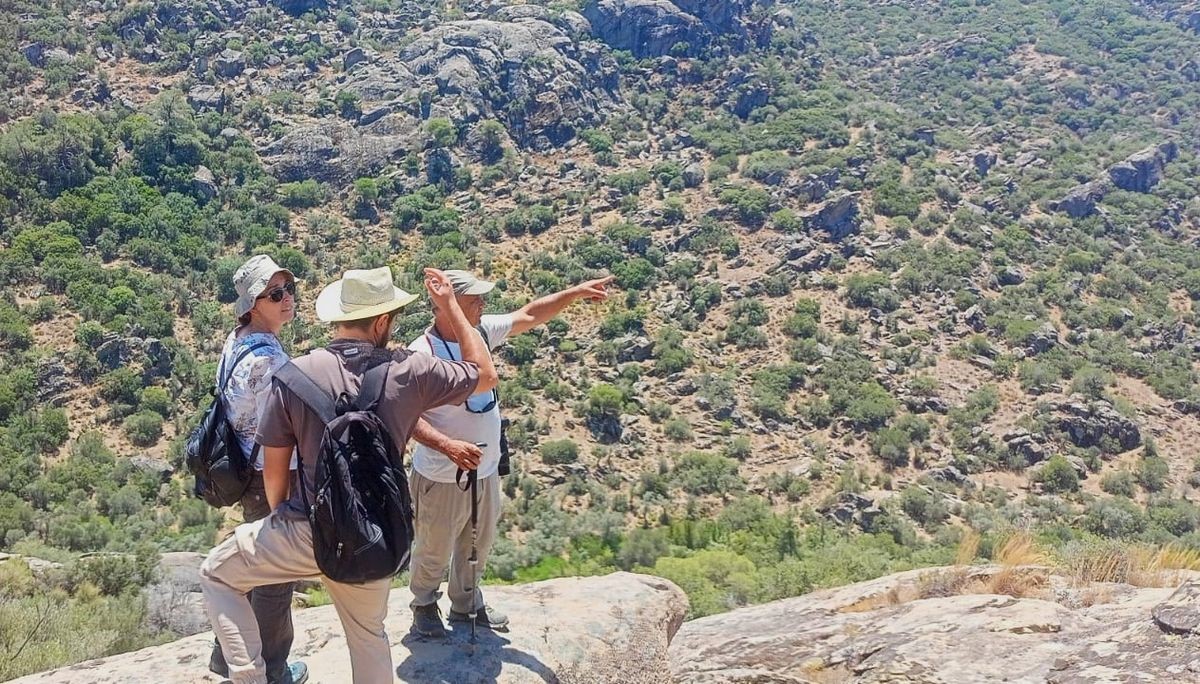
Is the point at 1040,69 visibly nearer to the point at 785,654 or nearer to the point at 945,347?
the point at 945,347

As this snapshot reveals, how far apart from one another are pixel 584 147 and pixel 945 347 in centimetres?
2060

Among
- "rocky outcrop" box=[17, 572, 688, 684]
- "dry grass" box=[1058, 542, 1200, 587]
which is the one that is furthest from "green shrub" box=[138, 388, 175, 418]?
"dry grass" box=[1058, 542, 1200, 587]

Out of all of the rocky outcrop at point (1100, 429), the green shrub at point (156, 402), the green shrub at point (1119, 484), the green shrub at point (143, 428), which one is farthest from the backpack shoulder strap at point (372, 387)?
the rocky outcrop at point (1100, 429)

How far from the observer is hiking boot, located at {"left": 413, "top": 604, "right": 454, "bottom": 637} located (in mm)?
3588

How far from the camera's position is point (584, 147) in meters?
39.4

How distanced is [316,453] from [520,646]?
5.80 ft

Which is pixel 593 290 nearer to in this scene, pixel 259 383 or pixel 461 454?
pixel 461 454

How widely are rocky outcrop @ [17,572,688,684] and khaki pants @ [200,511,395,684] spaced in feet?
2.13

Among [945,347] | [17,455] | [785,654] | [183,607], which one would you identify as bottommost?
[17,455]

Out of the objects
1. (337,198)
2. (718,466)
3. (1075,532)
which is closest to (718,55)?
→ (337,198)

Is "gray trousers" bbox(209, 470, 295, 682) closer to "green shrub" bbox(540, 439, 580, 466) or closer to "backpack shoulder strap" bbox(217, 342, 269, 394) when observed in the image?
"backpack shoulder strap" bbox(217, 342, 269, 394)

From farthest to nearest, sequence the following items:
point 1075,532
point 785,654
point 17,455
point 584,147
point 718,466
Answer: point 584,147 → point 718,466 → point 17,455 → point 1075,532 → point 785,654

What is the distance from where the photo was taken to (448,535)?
3.48 meters

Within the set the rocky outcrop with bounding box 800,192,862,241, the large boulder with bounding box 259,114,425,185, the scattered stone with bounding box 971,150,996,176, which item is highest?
the scattered stone with bounding box 971,150,996,176
